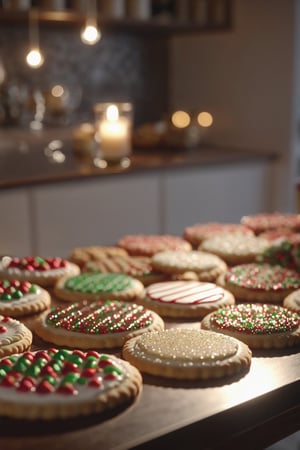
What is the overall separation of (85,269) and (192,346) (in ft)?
2.11

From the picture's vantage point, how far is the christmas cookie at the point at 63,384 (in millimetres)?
1011

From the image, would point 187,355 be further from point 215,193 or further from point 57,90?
point 57,90

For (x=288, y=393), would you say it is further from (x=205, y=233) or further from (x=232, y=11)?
(x=232, y=11)

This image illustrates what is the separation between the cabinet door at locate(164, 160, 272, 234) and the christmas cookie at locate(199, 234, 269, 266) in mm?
1436

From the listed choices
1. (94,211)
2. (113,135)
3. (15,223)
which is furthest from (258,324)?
(113,135)

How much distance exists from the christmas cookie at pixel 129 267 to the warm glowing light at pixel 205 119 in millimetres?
2406

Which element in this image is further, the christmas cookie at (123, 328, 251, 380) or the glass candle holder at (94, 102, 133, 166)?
the glass candle holder at (94, 102, 133, 166)

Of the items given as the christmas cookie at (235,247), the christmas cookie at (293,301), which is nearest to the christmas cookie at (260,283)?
the christmas cookie at (293,301)

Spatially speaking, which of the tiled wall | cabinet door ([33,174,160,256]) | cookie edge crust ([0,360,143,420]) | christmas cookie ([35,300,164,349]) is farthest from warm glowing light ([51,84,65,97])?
cookie edge crust ([0,360,143,420])

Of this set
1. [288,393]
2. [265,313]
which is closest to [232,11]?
[265,313]

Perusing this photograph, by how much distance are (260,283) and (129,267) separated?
1.14 ft

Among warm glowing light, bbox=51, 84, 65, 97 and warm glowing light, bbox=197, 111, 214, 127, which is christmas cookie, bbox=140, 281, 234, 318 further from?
warm glowing light, bbox=197, 111, 214, 127

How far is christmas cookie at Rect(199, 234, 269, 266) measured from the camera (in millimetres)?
1887

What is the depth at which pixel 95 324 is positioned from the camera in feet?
4.36
